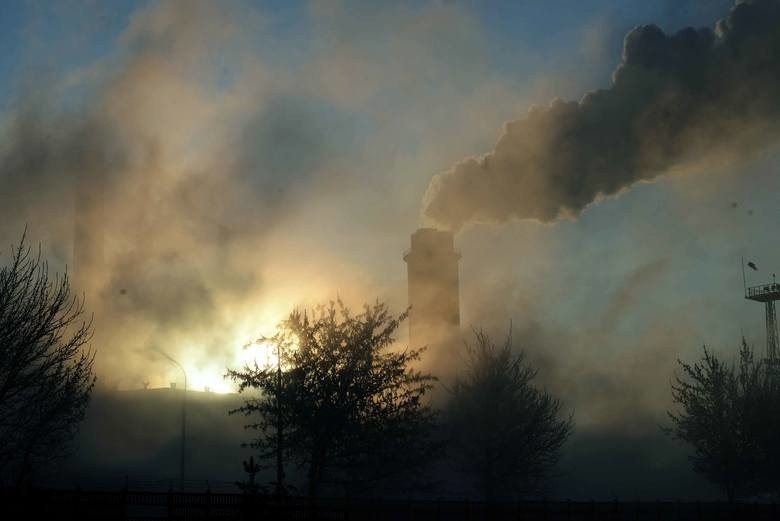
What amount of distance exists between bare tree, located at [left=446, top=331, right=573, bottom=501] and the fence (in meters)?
8.91

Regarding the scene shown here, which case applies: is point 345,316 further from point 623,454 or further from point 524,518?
point 623,454

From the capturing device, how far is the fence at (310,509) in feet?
77.2

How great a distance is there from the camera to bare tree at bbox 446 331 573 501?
53688mm

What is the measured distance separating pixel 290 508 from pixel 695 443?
43897 mm

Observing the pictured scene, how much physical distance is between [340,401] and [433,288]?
172 feet

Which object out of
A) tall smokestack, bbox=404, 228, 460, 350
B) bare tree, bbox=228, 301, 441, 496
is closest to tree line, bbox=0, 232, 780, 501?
bare tree, bbox=228, 301, 441, 496

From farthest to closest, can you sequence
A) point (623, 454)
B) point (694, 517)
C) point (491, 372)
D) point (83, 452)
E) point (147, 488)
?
1. point (623, 454)
2. point (83, 452)
3. point (147, 488)
4. point (491, 372)
5. point (694, 517)

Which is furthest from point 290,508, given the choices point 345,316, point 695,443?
point 695,443

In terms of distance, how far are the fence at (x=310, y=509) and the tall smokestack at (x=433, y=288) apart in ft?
146

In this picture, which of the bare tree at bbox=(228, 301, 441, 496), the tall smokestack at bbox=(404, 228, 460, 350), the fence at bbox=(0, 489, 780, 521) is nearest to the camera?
the fence at bbox=(0, 489, 780, 521)

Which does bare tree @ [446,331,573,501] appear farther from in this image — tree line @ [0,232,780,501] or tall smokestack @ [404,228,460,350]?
tall smokestack @ [404,228,460,350]

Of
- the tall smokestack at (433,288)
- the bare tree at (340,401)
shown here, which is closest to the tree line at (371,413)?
the bare tree at (340,401)

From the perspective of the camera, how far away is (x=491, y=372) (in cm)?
5581

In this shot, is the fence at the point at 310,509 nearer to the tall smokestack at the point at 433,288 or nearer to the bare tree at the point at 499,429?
the bare tree at the point at 499,429
